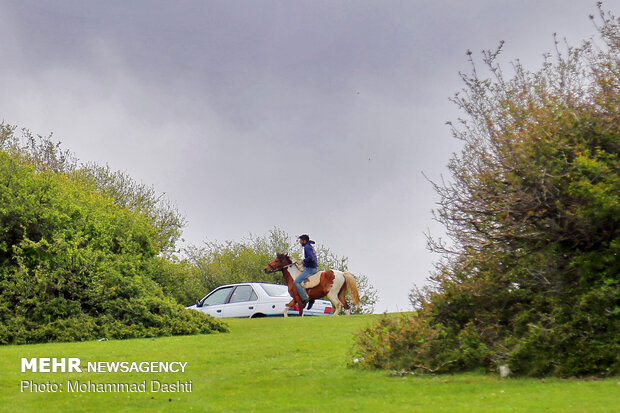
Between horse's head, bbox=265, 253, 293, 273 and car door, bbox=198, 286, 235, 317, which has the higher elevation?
horse's head, bbox=265, 253, 293, 273

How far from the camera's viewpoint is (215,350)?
13062mm

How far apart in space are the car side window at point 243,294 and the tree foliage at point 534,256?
16275 mm

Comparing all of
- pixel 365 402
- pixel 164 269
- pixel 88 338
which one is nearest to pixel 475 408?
pixel 365 402

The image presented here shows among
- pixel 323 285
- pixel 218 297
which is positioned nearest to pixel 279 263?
pixel 323 285

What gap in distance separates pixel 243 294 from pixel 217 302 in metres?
1.45

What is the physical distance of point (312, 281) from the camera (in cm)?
2609

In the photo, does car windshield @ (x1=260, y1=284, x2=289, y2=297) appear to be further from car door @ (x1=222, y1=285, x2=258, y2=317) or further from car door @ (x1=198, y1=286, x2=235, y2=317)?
car door @ (x1=198, y1=286, x2=235, y2=317)

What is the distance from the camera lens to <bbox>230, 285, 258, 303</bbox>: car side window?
87.4 feet

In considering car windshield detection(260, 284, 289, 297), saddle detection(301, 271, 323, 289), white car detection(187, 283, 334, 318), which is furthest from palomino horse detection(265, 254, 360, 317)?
car windshield detection(260, 284, 289, 297)

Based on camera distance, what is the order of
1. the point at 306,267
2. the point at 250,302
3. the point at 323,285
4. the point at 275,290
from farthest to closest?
1. the point at 275,290
2. the point at 250,302
3. the point at 323,285
4. the point at 306,267

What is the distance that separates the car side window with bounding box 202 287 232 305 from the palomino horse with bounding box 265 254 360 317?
2.58 meters

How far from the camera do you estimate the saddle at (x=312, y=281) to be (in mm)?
25844

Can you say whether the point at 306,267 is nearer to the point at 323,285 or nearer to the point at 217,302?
the point at 323,285

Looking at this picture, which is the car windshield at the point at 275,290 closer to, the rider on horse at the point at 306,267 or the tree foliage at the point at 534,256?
the rider on horse at the point at 306,267
